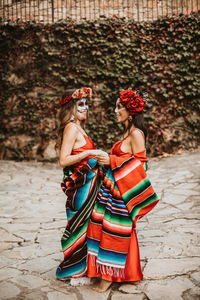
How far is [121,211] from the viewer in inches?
87.2

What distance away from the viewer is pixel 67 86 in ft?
25.9

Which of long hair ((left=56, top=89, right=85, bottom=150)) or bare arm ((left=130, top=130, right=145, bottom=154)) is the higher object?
long hair ((left=56, top=89, right=85, bottom=150))

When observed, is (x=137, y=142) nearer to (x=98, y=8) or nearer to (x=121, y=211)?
(x=121, y=211)

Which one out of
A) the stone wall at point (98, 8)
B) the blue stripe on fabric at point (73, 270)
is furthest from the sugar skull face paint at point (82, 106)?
the stone wall at point (98, 8)

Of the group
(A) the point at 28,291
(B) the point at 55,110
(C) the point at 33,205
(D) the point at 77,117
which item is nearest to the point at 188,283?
(A) the point at 28,291

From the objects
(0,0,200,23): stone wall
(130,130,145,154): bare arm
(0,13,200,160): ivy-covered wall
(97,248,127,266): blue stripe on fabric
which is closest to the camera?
(97,248,127,266): blue stripe on fabric

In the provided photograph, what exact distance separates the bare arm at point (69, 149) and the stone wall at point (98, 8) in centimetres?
687

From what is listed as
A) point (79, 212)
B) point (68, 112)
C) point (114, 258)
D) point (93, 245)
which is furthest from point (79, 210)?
point (68, 112)

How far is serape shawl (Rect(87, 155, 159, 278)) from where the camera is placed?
2.19 metres

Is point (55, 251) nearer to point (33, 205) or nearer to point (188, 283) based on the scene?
point (188, 283)

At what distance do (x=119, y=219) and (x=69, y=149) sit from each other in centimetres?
70

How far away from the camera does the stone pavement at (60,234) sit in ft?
7.37

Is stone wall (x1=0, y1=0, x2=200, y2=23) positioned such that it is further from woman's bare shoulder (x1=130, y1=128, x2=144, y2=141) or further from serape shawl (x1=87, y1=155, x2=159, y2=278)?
serape shawl (x1=87, y1=155, x2=159, y2=278)

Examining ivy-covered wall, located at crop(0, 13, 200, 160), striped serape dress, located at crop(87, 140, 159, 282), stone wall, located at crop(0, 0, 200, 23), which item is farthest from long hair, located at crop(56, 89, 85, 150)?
stone wall, located at crop(0, 0, 200, 23)
